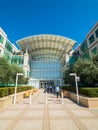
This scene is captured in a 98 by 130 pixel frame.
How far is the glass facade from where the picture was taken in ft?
149

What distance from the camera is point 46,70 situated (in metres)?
46.3

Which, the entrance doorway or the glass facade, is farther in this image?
the entrance doorway

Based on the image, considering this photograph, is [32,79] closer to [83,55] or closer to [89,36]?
[83,55]

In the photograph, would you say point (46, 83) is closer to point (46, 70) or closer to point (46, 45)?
point (46, 70)

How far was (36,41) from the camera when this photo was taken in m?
37.7

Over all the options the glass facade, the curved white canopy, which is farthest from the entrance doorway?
the curved white canopy

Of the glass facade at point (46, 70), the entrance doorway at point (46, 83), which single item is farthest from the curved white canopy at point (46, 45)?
the entrance doorway at point (46, 83)

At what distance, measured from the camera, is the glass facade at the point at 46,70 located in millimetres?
45531

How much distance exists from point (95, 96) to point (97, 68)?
6.12 meters

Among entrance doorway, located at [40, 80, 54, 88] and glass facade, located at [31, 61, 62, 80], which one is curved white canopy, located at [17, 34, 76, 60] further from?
entrance doorway, located at [40, 80, 54, 88]

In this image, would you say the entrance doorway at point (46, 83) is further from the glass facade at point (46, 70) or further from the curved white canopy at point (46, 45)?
the curved white canopy at point (46, 45)

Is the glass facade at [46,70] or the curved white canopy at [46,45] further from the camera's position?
the glass facade at [46,70]

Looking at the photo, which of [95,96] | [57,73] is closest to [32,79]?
[57,73]

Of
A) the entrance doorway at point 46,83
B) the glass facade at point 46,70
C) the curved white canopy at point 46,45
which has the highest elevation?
the curved white canopy at point 46,45
